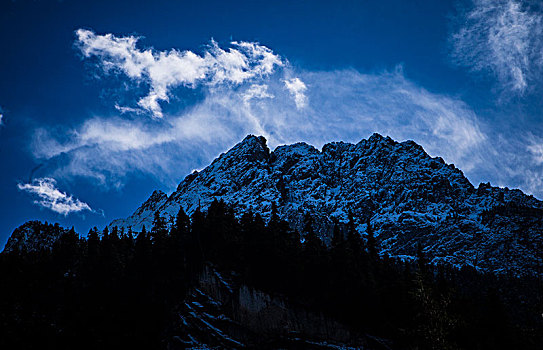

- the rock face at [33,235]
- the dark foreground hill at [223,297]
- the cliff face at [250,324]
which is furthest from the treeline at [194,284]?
the rock face at [33,235]

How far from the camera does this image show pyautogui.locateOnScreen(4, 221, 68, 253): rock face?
138 metres

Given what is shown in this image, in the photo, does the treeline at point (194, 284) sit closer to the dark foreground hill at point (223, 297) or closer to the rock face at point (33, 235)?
the dark foreground hill at point (223, 297)

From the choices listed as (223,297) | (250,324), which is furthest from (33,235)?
(250,324)

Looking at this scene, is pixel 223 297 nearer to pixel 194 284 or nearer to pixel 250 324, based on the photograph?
pixel 194 284

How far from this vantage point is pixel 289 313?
6294 centimetres

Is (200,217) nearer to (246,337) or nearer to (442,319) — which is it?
(246,337)

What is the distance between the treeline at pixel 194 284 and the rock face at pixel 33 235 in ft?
224

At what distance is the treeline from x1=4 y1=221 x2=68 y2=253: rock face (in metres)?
68.2

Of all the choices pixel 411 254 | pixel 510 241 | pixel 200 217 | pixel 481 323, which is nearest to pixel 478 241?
pixel 510 241

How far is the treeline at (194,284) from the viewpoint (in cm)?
5788

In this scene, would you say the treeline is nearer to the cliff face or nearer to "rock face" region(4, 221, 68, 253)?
the cliff face

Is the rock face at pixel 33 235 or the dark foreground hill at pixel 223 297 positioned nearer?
the dark foreground hill at pixel 223 297

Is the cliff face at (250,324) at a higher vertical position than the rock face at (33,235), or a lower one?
lower

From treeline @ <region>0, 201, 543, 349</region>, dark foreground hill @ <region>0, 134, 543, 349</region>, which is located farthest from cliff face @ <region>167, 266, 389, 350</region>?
treeline @ <region>0, 201, 543, 349</region>
